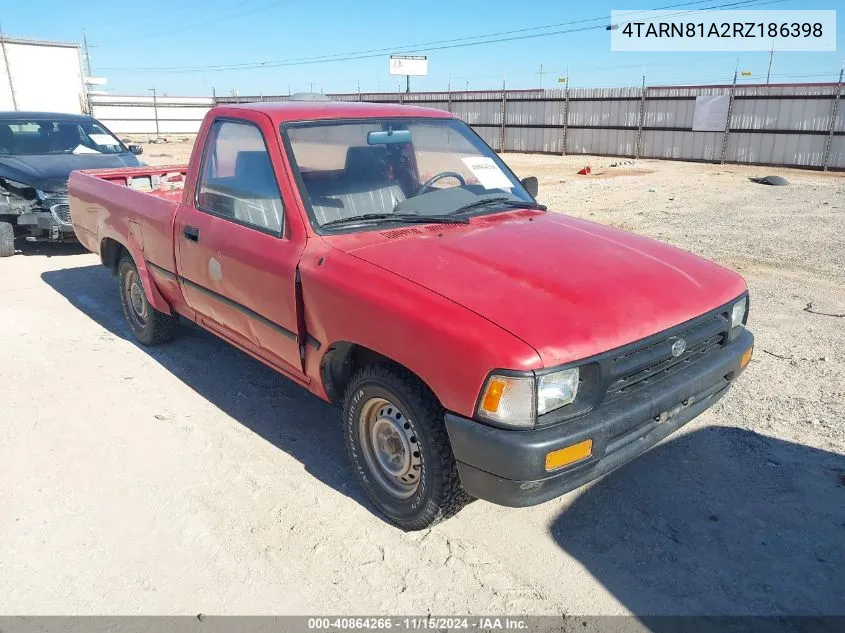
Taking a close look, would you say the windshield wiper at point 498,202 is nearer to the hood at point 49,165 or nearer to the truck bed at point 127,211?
the truck bed at point 127,211

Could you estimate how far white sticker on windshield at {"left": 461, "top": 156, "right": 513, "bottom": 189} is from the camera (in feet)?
13.4

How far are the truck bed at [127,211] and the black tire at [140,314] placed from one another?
0.29 m

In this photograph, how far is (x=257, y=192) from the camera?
3629 mm

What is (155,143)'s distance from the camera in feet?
109

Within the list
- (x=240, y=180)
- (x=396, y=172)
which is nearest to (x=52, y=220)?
(x=240, y=180)

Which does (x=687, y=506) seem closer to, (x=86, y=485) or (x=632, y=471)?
(x=632, y=471)

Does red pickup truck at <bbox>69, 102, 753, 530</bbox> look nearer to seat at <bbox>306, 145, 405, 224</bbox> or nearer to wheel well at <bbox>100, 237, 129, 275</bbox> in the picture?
seat at <bbox>306, 145, 405, 224</bbox>

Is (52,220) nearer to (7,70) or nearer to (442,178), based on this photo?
(442,178)

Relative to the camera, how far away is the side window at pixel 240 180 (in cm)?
351

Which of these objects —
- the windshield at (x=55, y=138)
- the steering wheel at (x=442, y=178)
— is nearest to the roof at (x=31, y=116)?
the windshield at (x=55, y=138)

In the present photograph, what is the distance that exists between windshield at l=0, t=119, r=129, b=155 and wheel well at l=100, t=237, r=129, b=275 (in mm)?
4617

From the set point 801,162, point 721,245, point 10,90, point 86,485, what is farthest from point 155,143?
point 86,485

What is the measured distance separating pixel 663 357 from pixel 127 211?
3.94 m

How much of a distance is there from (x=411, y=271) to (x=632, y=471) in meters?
1.65
